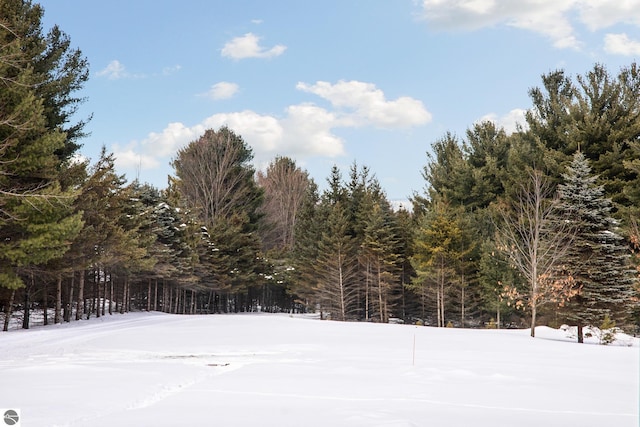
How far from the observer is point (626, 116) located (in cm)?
3123

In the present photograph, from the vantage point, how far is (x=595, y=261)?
2094cm

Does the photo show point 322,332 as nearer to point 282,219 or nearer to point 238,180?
point 238,180

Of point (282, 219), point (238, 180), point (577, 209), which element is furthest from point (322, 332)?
point (282, 219)

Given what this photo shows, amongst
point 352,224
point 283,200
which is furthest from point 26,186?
point 283,200

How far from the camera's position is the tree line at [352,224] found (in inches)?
779

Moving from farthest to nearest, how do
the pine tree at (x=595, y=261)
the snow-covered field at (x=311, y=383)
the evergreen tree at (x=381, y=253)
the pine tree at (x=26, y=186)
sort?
the evergreen tree at (x=381, y=253) < the pine tree at (x=595, y=261) < the pine tree at (x=26, y=186) < the snow-covered field at (x=311, y=383)

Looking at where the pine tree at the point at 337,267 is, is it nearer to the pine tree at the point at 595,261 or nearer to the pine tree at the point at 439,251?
the pine tree at the point at 439,251

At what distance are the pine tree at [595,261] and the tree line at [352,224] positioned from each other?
0.07 m

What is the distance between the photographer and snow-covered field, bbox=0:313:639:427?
262 inches

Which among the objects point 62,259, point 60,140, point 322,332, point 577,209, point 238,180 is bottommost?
point 322,332

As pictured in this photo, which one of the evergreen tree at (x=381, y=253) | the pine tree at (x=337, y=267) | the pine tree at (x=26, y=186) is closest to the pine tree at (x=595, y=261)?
the evergreen tree at (x=381, y=253)

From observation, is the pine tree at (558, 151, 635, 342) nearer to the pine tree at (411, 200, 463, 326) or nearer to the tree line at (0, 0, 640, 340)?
the tree line at (0, 0, 640, 340)

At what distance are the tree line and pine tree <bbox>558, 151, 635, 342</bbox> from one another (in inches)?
2.9

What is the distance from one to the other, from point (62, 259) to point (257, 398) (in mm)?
17989
